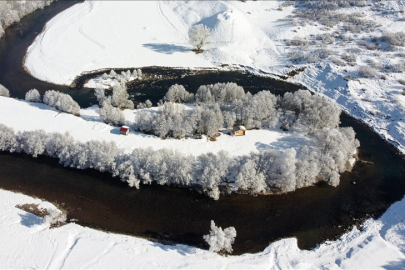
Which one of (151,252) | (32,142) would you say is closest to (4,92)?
(32,142)

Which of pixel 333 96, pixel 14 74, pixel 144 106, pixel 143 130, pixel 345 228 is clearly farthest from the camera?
pixel 14 74

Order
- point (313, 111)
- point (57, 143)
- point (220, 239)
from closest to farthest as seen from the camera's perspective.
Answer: point (220, 239), point (57, 143), point (313, 111)

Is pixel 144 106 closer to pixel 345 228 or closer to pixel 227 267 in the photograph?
pixel 227 267

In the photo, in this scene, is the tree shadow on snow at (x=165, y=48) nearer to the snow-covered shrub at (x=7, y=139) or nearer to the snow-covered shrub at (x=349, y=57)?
the snow-covered shrub at (x=349, y=57)

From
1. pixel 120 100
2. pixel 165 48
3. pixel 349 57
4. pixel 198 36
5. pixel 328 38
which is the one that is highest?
pixel 198 36

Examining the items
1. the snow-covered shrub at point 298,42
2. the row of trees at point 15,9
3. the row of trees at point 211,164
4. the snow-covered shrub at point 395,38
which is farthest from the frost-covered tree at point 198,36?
the row of trees at point 15,9

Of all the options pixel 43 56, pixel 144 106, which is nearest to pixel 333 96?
pixel 144 106

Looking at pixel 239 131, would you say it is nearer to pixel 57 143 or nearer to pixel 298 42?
pixel 57 143

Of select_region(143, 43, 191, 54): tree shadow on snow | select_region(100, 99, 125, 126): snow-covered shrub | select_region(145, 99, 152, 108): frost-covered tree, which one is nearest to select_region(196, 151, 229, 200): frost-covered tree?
select_region(100, 99, 125, 126): snow-covered shrub
